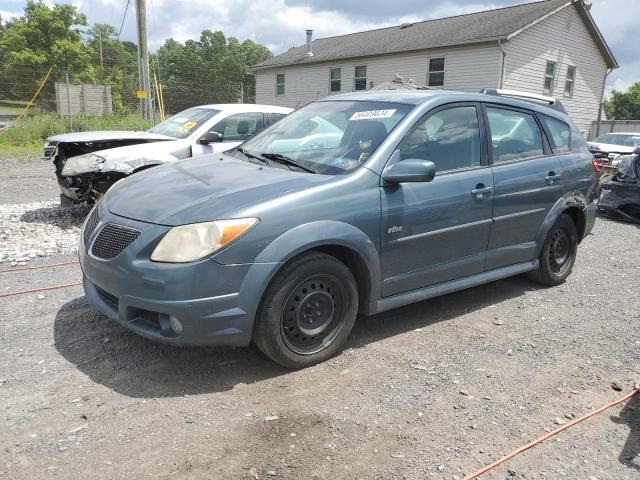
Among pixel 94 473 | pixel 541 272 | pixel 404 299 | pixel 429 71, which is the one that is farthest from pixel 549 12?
pixel 94 473

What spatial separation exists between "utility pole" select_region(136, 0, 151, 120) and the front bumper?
14615mm

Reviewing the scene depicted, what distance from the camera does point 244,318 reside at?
315 cm

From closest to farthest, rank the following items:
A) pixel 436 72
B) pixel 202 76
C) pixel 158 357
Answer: pixel 158 357 < pixel 436 72 < pixel 202 76

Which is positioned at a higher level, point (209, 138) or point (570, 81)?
point (570, 81)

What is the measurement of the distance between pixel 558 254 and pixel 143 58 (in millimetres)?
14719

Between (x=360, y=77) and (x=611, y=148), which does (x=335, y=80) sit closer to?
(x=360, y=77)

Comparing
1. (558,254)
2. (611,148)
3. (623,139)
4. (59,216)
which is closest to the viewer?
(558,254)

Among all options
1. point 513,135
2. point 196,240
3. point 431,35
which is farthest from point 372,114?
point 431,35

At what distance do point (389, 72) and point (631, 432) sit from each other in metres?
23.4

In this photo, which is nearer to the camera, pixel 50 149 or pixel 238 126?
pixel 50 149

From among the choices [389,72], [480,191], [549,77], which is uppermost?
[389,72]

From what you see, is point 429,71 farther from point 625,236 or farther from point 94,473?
point 94,473

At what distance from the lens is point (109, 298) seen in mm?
3469

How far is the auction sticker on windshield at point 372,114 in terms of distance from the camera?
158 inches
